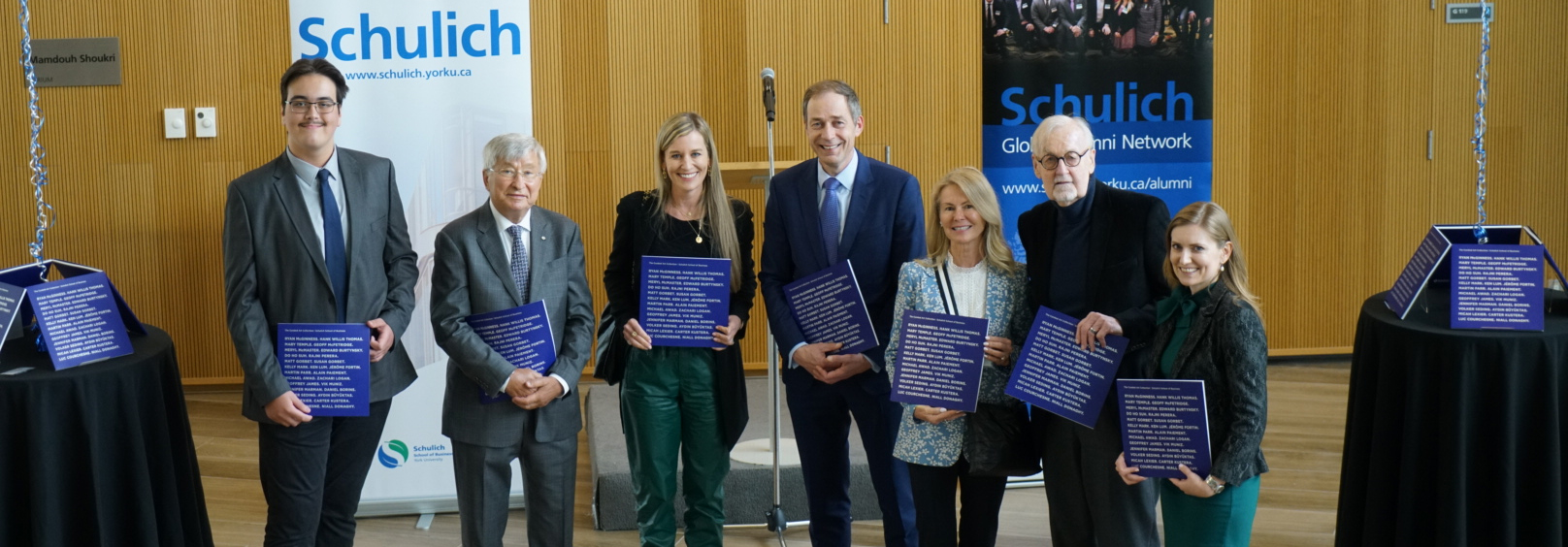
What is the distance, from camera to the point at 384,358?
2873mm

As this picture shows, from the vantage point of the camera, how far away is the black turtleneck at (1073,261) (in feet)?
8.29

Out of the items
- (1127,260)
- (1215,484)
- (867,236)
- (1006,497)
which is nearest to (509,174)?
(867,236)

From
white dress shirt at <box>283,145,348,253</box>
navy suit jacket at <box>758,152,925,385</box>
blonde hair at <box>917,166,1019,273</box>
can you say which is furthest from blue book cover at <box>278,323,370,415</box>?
blonde hair at <box>917,166,1019,273</box>

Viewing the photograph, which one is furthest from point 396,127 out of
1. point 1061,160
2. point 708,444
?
point 1061,160

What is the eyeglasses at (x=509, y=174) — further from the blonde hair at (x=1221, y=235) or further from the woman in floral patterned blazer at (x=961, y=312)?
the blonde hair at (x=1221, y=235)

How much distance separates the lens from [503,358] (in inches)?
111

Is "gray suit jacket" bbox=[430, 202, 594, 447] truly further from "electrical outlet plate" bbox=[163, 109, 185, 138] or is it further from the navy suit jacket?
"electrical outlet plate" bbox=[163, 109, 185, 138]

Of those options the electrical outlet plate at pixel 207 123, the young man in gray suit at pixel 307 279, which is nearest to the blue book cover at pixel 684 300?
the young man in gray suit at pixel 307 279

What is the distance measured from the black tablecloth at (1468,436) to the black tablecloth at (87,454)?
7.98 feet

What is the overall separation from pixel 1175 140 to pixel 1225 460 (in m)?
4.17

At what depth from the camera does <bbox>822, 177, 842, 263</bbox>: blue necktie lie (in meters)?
3.03

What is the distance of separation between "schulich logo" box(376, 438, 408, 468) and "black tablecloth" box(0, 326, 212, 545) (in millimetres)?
1636

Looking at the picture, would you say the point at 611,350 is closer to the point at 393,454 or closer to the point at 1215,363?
the point at 393,454

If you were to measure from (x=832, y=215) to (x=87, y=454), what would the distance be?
174 cm
